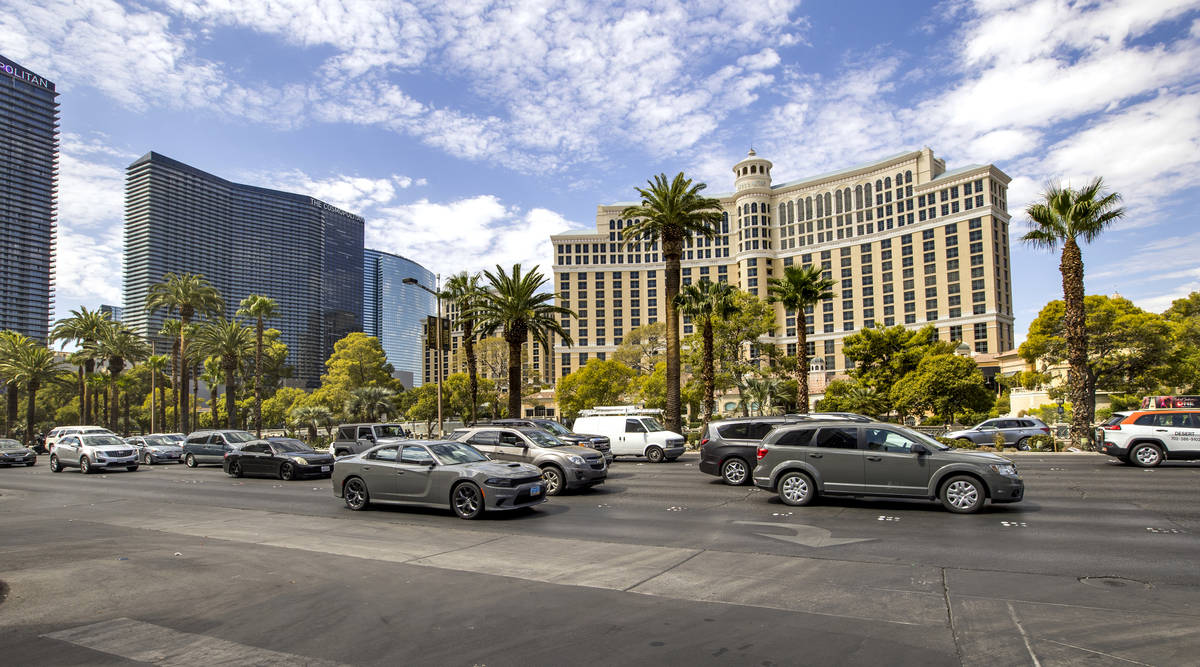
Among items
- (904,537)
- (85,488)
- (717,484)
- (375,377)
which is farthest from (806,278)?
(375,377)

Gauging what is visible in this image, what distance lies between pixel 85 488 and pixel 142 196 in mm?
175015

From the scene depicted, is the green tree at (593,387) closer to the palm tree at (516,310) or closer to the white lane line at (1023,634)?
the palm tree at (516,310)

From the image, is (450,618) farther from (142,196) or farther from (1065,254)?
(142,196)

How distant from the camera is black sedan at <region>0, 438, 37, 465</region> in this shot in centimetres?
3058

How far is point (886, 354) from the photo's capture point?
51062 millimetres

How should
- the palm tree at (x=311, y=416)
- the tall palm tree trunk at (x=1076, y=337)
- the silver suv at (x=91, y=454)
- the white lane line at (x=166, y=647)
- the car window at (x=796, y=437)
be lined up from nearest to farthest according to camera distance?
the white lane line at (x=166, y=647) → the car window at (x=796, y=437) → the silver suv at (x=91, y=454) → the tall palm tree trunk at (x=1076, y=337) → the palm tree at (x=311, y=416)

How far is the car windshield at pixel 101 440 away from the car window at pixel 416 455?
21.5 meters

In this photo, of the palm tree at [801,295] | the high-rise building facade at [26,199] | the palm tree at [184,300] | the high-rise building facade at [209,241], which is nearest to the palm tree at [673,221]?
the palm tree at [801,295]

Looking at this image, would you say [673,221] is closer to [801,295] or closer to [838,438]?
[801,295]

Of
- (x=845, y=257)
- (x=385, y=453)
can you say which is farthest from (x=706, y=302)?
(x=845, y=257)

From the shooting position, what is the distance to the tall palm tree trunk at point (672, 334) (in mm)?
35406

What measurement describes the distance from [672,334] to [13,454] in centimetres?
3227

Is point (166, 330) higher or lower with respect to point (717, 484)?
higher

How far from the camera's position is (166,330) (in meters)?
59.2
